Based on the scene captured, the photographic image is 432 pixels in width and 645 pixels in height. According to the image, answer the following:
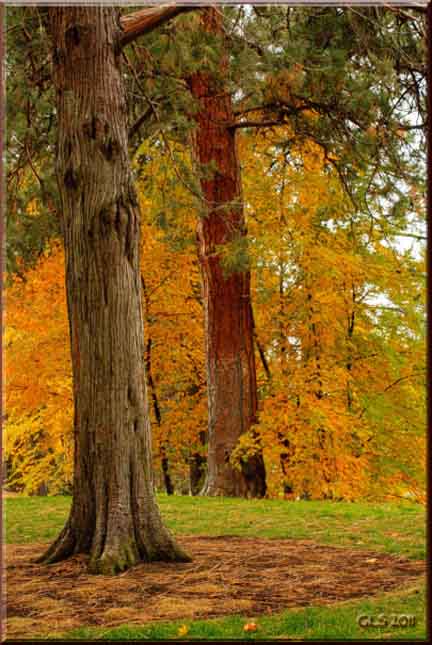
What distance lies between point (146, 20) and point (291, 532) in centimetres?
452

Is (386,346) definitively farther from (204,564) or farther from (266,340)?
(204,564)

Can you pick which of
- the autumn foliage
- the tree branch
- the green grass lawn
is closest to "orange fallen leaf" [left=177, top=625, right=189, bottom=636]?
the green grass lawn

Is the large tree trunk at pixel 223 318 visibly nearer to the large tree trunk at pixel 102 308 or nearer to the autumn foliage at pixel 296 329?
the autumn foliage at pixel 296 329

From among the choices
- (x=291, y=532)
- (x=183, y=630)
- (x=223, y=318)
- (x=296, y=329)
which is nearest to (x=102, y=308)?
(x=183, y=630)

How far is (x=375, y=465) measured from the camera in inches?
479

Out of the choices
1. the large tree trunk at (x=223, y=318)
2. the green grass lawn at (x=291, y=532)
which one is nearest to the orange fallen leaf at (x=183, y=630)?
the green grass lawn at (x=291, y=532)

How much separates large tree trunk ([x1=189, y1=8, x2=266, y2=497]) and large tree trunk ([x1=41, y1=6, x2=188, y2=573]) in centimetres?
508

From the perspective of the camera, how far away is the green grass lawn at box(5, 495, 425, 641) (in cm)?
419

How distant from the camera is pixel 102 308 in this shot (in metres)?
5.82

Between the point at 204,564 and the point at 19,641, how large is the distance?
1999mm

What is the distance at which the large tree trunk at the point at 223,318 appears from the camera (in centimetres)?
1115

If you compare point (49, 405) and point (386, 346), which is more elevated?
point (386, 346)

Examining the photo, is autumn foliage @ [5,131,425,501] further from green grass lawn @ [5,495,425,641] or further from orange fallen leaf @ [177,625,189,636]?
orange fallen leaf @ [177,625,189,636]

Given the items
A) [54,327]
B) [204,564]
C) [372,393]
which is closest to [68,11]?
[204,564]
